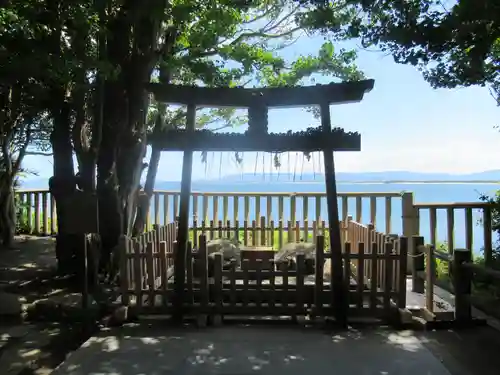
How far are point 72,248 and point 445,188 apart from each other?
8478mm

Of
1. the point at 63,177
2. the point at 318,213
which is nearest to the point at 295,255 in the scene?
the point at 318,213

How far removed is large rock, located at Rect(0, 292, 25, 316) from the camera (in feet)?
15.1

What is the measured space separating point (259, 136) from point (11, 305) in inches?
123

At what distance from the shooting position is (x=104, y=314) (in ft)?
15.1

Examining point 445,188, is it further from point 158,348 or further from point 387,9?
point 158,348

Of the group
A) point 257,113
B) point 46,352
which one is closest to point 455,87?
point 257,113

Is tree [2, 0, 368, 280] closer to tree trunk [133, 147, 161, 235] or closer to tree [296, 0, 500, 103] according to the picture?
tree trunk [133, 147, 161, 235]

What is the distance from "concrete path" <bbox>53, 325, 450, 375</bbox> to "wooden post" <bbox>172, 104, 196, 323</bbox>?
30cm

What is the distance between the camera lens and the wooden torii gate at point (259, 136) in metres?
4.49

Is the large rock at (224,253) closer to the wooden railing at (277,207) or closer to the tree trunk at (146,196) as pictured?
the wooden railing at (277,207)

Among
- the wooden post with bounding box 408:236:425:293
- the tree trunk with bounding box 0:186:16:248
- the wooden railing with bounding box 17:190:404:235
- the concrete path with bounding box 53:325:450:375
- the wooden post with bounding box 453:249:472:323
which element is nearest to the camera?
the concrete path with bounding box 53:325:450:375

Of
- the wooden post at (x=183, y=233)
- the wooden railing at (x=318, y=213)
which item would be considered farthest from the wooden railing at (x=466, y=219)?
the wooden post at (x=183, y=233)

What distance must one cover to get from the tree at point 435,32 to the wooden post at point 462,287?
1.98 meters

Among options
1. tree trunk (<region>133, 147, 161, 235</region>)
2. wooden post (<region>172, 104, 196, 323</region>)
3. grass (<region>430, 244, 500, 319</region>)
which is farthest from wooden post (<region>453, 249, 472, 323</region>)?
tree trunk (<region>133, 147, 161, 235</region>)
